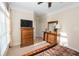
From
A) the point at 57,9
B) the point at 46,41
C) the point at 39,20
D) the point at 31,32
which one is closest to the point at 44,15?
the point at 39,20

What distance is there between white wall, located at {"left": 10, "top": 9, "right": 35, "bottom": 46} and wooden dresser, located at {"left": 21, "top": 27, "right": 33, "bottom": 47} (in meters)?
0.09

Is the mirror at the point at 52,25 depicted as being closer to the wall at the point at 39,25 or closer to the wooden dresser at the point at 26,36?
the wall at the point at 39,25

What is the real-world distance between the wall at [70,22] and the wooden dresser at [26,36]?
0.68 metres

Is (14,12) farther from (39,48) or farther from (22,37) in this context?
(39,48)

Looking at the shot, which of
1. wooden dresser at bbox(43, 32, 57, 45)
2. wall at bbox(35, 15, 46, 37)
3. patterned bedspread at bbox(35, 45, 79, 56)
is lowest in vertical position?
patterned bedspread at bbox(35, 45, 79, 56)

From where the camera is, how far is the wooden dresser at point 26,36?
1763 millimetres

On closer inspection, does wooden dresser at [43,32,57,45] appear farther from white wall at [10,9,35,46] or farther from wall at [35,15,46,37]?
white wall at [10,9,35,46]

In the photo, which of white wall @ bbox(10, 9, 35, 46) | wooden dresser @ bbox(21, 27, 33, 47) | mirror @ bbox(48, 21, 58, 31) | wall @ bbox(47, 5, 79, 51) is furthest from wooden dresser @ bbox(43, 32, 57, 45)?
white wall @ bbox(10, 9, 35, 46)

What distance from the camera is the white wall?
1645mm

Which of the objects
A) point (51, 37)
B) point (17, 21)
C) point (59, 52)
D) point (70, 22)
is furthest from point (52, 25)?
point (17, 21)

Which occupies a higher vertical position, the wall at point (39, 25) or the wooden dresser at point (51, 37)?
the wall at point (39, 25)

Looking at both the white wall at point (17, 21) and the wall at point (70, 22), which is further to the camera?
the wall at point (70, 22)

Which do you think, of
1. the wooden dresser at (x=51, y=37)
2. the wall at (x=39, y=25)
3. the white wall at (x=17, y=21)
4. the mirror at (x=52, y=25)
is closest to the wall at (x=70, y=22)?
the mirror at (x=52, y=25)

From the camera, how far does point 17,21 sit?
1676mm
